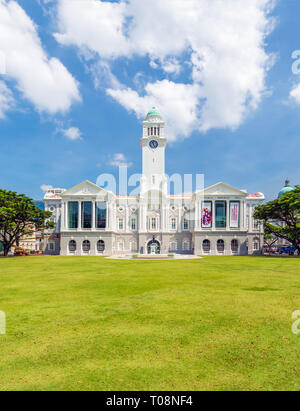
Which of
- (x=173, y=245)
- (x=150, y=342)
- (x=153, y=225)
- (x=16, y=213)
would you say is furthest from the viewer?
(x=173, y=245)

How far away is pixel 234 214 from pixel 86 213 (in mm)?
35323

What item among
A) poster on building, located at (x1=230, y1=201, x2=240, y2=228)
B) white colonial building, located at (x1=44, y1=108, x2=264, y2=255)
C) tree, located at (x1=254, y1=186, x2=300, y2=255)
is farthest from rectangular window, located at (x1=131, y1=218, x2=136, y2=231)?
tree, located at (x1=254, y1=186, x2=300, y2=255)

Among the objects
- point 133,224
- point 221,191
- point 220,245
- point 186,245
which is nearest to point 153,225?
point 133,224

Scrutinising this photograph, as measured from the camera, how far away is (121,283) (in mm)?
16594

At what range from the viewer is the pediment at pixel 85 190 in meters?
59.6

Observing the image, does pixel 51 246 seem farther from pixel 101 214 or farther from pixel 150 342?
pixel 150 342

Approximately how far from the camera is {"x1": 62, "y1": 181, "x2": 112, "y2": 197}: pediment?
5956 centimetres

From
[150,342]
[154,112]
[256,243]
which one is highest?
[154,112]

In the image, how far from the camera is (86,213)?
60031mm

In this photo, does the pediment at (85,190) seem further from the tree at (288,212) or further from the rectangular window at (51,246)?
the tree at (288,212)

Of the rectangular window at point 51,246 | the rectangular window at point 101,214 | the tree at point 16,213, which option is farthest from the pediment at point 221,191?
the rectangular window at point 51,246

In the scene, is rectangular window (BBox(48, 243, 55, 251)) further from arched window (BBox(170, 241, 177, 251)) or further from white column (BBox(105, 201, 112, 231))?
arched window (BBox(170, 241, 177, 251))

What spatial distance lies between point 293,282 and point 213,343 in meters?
12.8
